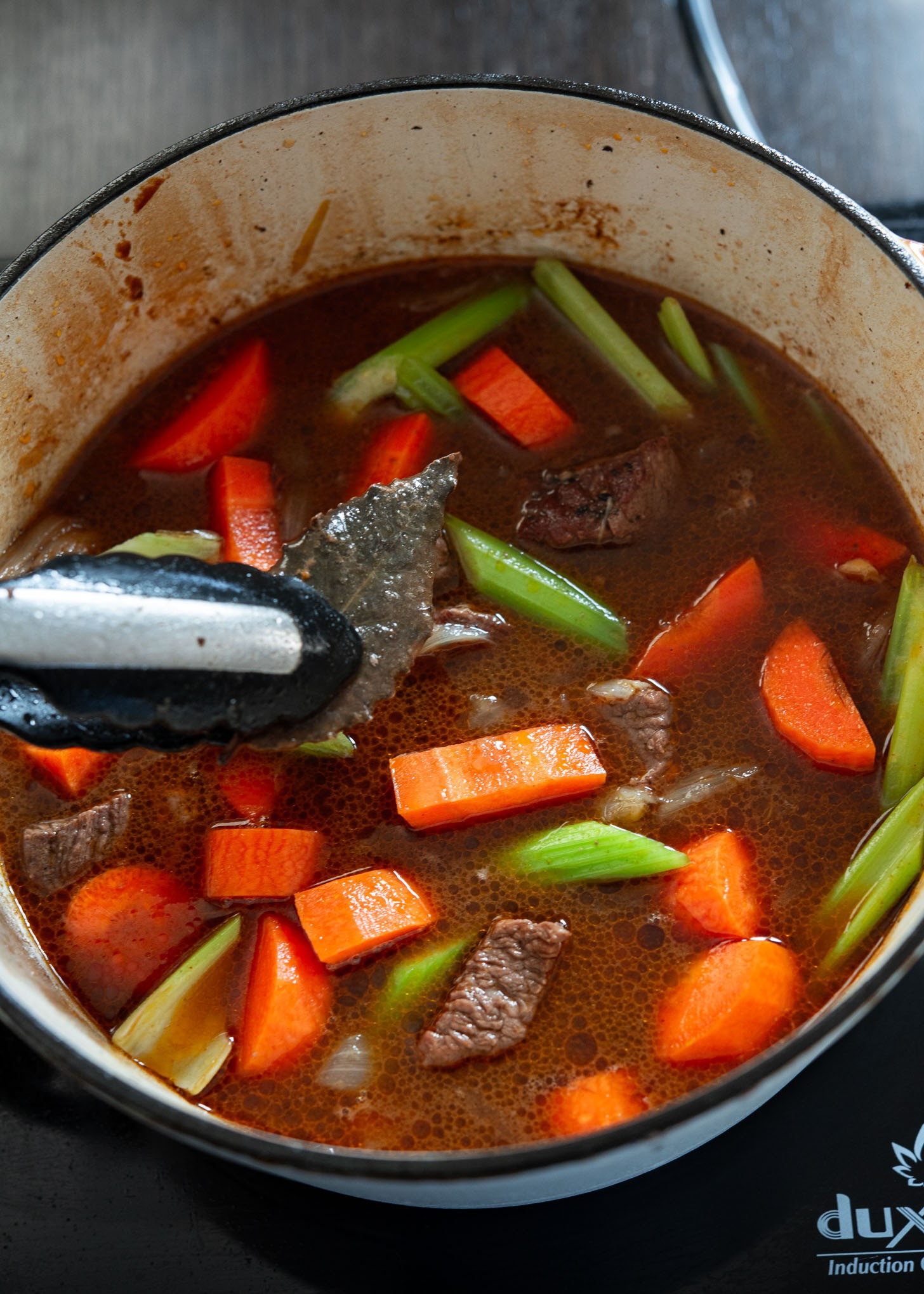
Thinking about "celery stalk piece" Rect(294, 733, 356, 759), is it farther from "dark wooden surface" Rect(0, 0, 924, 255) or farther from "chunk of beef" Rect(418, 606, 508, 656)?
"dark wooden surface" Rect(0, 0, 924, 255)

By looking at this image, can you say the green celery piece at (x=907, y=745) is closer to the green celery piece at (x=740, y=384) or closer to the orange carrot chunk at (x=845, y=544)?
the orange carrot chunk at (x=845, y=544)

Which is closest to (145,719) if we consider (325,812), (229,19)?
(325,812)

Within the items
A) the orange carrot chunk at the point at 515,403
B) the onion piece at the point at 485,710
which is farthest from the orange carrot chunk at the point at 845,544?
the onion piece at the point at 485,710

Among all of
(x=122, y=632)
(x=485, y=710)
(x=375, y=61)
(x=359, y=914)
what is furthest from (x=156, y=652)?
(x=375, y=61)

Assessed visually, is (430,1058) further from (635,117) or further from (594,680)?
(635,117)

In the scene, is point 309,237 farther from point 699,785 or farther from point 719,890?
point 719,890

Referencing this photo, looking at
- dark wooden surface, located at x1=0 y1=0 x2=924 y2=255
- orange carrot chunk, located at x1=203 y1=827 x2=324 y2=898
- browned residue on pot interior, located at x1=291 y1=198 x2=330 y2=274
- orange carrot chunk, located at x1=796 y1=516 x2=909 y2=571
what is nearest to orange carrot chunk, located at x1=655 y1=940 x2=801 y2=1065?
orange carrot chunk, located at x1=203 y1=827 x2=324 y2=898
